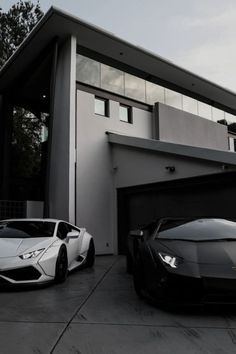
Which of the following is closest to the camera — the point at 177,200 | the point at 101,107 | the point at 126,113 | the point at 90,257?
the point at 90,257

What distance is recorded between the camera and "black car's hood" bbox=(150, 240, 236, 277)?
5156mm

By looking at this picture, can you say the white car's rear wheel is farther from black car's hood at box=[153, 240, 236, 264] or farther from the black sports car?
black car's hood at box=[153, 240, 236, 264]

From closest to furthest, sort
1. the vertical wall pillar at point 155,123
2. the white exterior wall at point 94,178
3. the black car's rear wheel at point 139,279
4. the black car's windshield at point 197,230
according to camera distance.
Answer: the black car's rear wheel at point 139,279 < the black car's windshield at point 197,230 < the white exterior wall at point 94,178 < the vertical wall pillar at point 155,123

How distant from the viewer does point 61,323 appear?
15.9 ft

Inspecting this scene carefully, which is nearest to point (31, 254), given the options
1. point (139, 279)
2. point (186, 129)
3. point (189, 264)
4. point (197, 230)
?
point (139, 279)

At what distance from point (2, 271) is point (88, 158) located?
28.1 feet

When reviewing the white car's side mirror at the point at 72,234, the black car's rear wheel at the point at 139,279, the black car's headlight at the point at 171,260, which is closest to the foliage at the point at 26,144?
the white car's side mirror at the point at 72,234

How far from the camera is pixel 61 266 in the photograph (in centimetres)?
780

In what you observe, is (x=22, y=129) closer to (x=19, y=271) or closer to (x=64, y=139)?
(x=64, y=139)

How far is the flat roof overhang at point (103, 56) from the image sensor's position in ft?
47.4

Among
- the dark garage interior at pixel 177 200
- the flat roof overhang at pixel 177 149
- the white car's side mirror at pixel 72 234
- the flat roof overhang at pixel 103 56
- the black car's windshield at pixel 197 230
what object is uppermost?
the flat roof overhang at pixel 103 56

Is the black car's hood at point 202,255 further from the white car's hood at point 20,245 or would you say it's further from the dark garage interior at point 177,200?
the dark garage interior at point 177,200

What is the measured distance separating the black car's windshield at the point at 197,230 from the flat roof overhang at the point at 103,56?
9.71 m

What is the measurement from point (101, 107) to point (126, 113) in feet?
4.96
